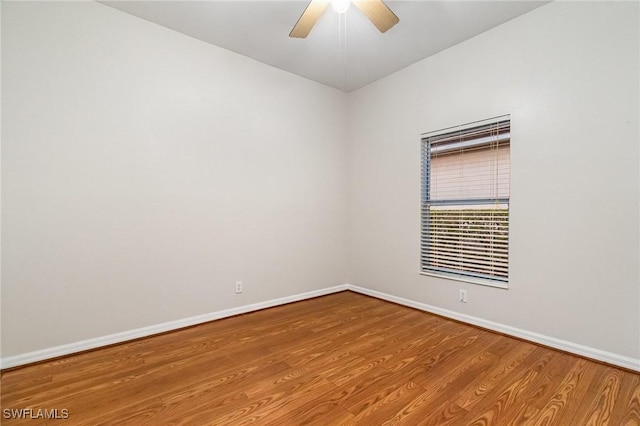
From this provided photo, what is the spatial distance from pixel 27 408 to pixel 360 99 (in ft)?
14.2

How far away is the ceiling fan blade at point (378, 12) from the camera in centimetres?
205

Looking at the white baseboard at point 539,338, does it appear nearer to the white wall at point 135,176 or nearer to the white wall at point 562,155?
the white wall at point 562,155

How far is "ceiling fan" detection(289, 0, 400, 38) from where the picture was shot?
206 centimetres

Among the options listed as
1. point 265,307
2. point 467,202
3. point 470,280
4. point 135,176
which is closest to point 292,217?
point 265,307

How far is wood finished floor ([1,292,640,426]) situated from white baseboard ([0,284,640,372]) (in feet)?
0.25

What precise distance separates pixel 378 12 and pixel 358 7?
0.51ft

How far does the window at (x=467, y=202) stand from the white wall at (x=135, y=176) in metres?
1.57

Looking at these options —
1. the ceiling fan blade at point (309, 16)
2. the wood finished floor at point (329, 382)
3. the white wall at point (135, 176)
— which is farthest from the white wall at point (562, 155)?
the white wall at point (135, 176)

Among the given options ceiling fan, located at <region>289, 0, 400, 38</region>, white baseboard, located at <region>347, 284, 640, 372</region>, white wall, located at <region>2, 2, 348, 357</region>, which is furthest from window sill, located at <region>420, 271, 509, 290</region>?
ceiling fan, located at <region>289, 0, 400, 38</region>

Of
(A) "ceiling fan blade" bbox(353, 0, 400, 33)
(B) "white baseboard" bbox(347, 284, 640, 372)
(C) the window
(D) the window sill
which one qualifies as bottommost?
(B) "white baseboard" bbox(347, 284, 640, 372)

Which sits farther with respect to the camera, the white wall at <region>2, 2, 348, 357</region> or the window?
the window

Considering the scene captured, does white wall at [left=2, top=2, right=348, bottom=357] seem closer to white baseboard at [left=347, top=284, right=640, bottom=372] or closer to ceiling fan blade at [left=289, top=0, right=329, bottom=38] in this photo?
ceiling fan blade at [left=289, top=0, right=329, bottom=38]

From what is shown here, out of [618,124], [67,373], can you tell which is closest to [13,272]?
[67,373]

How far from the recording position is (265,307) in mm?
3531
